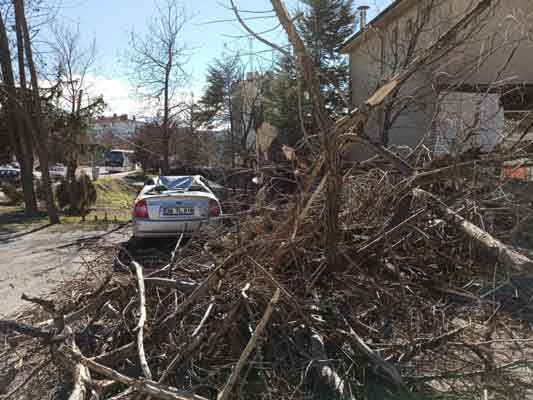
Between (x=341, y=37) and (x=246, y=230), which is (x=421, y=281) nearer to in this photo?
(x=246, y=230)

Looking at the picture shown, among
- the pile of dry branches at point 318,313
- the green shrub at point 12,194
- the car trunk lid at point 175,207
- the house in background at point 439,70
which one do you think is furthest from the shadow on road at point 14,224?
the house in background at point 439,70

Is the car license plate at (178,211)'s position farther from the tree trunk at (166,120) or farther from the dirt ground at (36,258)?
the tree trunk at (166,120)

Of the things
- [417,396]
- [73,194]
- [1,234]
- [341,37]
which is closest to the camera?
[417,396]

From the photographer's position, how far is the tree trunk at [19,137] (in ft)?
40.5

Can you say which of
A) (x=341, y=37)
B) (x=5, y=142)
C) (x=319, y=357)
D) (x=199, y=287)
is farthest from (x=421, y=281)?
(x=5, y=142)

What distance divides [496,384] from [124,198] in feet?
66.0

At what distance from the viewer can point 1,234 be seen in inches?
392

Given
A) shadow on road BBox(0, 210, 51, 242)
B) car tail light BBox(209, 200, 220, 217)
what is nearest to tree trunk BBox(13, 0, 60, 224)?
shadow on road BBox(0, 210, 51, 242)

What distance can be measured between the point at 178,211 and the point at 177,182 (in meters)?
1.38

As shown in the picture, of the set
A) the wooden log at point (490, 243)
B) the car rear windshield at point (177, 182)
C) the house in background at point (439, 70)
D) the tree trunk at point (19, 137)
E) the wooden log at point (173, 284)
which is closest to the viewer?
the wooden log at point (490, 243)

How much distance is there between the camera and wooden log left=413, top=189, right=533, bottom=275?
7.98 ft

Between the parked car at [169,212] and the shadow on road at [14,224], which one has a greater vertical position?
the parked car at [169,212]

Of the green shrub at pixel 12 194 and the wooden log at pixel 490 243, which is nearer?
the wooden log at pixel 490 243

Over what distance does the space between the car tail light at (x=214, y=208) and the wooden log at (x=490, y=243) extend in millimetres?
4136
